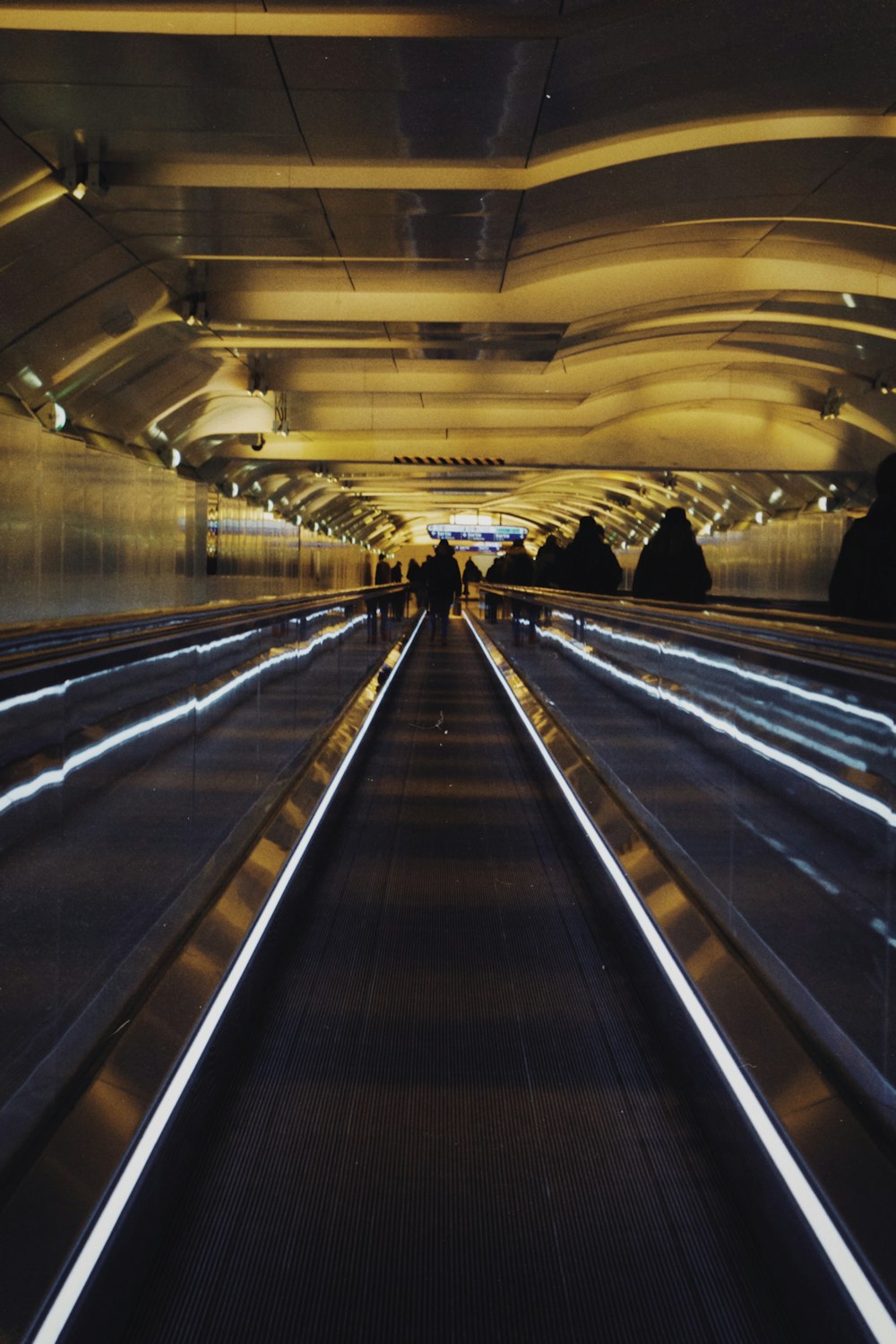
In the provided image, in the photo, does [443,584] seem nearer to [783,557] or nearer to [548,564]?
[548,564]

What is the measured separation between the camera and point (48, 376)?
59.2 ft

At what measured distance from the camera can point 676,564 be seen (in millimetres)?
14609

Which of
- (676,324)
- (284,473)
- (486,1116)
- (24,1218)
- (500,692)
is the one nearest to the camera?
(24,1218)

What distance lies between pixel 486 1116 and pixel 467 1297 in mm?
960

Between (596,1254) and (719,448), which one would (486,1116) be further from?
(719,448)

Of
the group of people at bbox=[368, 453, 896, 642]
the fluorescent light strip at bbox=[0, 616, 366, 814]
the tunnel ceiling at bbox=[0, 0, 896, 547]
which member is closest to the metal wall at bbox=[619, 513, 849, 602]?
the tunnel ceiling at bbox=[0, 0, 896, 547]

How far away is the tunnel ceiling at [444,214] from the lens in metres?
8.99

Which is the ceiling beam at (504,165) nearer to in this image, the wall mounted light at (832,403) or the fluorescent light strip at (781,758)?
the fluorescent light strip at (781,758)

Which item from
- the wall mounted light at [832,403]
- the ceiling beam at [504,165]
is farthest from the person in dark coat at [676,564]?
the wall mounted light at [832,403]

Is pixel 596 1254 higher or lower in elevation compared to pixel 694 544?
lower

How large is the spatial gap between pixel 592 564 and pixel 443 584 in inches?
329

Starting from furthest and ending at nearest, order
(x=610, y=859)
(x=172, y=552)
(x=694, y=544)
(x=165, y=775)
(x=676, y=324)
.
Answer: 1. (x=172, y=552)
2. (x=676, y=324)
3. (x=694, y=544)
4. (x=610, y=859)
5. (x=165, y=775)

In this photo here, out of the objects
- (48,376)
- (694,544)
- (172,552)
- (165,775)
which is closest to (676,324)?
(694,544)

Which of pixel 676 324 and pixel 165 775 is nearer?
pixel 165 775
